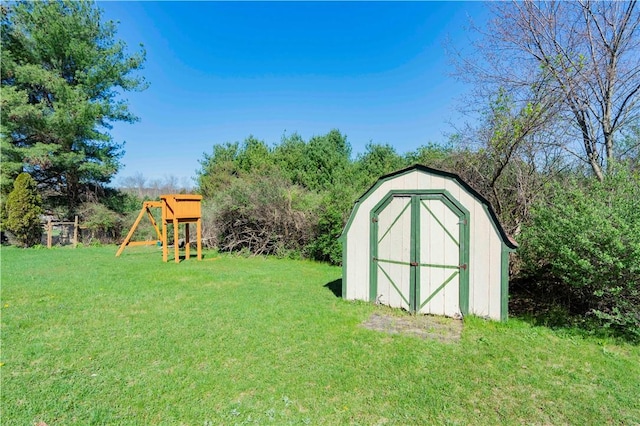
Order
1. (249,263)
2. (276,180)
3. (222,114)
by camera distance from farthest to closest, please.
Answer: (222,114) → (276,180) → (249,263)

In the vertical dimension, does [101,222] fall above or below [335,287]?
above

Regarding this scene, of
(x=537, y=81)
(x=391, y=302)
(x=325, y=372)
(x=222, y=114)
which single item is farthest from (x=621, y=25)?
(x=222, y=114)

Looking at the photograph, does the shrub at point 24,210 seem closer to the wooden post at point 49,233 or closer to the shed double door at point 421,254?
the wooden post at point 49,233

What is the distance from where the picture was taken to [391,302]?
5.62m

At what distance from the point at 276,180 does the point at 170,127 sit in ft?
38.3

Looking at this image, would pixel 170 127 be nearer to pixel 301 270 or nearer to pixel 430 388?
pixel 301 270

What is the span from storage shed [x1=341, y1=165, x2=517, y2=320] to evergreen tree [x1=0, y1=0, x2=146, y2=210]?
591 inches

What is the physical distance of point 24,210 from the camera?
13570 mm

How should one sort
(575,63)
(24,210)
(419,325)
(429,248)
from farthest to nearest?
(24,210), (575,63), (429,248), (419,325)

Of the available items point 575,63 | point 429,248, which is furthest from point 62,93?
point 575,63

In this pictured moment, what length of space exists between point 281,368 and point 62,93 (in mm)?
16965

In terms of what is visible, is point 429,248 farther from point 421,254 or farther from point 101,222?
point 101,222

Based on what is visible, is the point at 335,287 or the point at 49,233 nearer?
the point at 335,287


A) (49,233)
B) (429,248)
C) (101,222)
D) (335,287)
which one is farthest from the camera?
(101,222)
